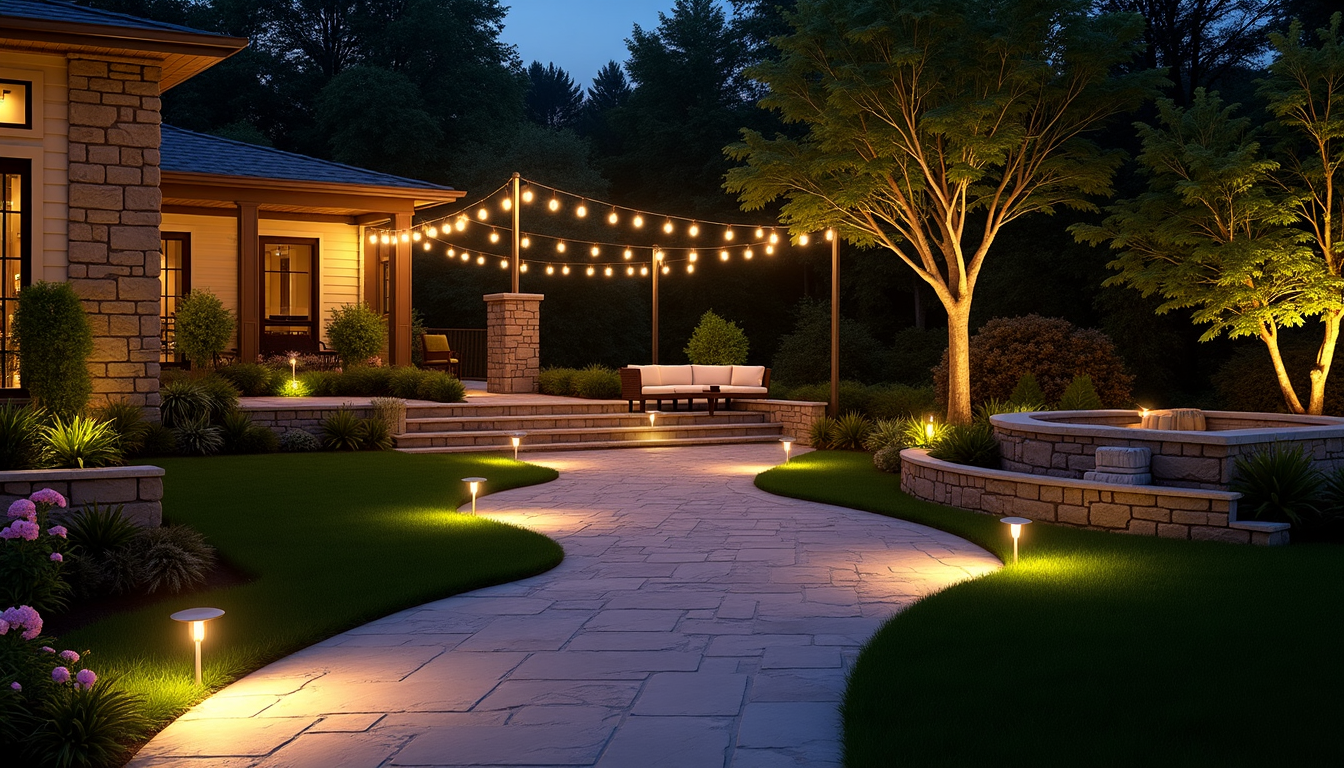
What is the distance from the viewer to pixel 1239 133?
46.7ft

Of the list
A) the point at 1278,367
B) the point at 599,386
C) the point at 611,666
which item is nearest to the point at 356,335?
the point at 599,386

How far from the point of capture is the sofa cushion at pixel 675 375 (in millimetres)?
18266

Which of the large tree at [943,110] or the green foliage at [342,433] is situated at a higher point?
the large tree at [943,110]

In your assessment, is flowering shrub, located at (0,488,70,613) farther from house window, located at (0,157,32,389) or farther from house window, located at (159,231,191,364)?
house window, located at (159,231,191,364)

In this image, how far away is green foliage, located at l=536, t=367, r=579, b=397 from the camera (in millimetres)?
19773

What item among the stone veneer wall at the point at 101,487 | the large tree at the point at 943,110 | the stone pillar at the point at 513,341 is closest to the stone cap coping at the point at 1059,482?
the large tree at the point at 943,110

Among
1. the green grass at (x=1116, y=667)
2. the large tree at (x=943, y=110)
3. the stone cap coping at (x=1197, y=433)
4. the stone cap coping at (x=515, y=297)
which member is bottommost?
the green grass at (x=1116, y=667)

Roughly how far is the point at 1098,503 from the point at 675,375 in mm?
10274

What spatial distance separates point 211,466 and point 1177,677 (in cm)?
1041

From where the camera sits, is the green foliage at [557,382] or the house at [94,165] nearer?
the house at [94,165]

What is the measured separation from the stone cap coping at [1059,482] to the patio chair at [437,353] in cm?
1424

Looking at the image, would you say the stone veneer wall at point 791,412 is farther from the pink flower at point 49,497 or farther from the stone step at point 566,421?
the pink flower at point 49,497

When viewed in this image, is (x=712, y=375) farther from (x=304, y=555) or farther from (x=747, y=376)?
(x=304, y=555)

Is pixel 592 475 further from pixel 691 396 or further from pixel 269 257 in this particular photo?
pixel 269 257
